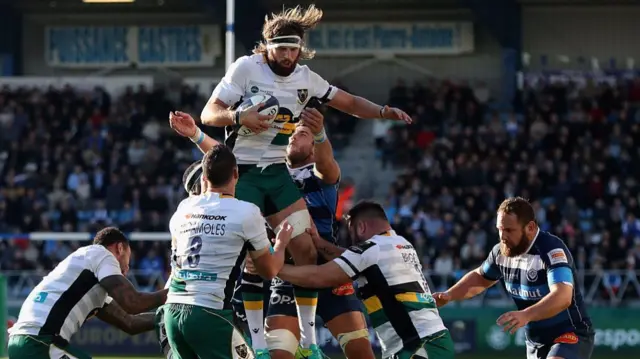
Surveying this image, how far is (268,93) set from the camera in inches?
360

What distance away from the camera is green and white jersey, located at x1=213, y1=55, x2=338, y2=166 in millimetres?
9141

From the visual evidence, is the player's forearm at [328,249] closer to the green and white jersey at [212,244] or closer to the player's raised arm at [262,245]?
the player's raised arm at [262,245]

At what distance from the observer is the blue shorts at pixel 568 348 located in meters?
9.50

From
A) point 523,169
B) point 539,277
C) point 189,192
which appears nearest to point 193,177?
point 189,192

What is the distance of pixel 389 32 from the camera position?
30.4 m

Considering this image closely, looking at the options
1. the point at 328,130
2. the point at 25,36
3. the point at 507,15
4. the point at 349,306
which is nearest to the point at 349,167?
the point at 328,130

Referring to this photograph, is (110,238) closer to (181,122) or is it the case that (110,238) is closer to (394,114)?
(181,122)

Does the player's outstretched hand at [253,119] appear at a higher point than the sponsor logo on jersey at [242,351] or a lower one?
higher

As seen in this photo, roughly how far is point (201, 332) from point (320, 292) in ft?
7.74

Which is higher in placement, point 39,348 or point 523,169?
point 523,169

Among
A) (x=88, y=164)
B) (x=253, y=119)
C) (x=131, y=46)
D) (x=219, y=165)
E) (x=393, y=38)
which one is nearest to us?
(x=219, y=165)

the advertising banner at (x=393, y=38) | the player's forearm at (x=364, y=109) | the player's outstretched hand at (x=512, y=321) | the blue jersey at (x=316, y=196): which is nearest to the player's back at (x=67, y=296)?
the blue jersey at (x=316, y=196)

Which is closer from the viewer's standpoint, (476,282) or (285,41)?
(285,41)

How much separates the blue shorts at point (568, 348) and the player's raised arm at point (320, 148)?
2081 millimetres
